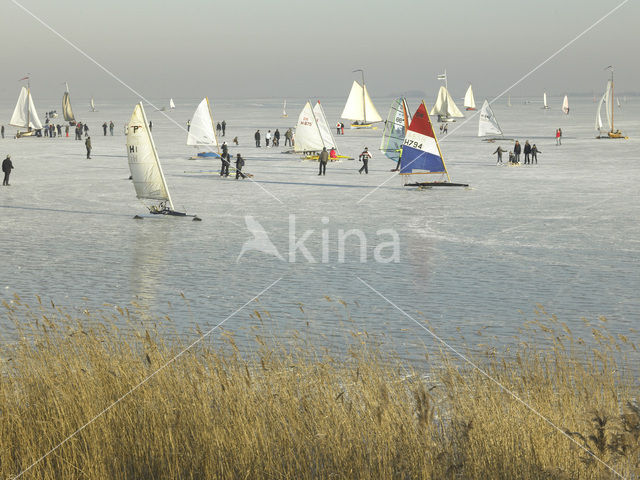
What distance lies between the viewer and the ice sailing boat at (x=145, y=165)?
28.7 meters

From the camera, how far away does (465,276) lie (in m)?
19.2

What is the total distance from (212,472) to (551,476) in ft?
10.1

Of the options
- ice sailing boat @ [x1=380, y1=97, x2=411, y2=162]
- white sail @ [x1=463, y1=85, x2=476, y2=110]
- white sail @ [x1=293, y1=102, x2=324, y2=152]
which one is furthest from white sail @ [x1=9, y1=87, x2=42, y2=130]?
white sail @ [x1=463, y1=85, x2=476, y2=110]

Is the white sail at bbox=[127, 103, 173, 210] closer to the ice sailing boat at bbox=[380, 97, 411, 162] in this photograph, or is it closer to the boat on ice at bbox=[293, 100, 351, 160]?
the boat on ice at bbox=[293, 100, 351, 160]

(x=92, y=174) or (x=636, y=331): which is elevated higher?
(x=92, y=174)

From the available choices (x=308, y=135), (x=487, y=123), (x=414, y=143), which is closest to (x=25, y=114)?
(x=308, y=135)

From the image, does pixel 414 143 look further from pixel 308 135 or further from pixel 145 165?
pixel 308 135

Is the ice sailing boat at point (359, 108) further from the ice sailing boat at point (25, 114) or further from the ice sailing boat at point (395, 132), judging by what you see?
the ice sailing boat at point (395, 132)

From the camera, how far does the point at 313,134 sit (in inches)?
2112

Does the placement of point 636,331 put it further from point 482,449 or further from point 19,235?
point 19,235

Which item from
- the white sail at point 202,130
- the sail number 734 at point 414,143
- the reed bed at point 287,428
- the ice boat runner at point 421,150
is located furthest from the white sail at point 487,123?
the reed bed at point 287,428

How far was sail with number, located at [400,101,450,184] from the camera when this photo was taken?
3784 centimetres

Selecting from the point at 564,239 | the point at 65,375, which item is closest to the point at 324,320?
the point at 65,375

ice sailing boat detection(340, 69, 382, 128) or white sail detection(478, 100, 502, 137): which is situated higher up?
ice sailing boat detection(340, 69, 382, 128)
